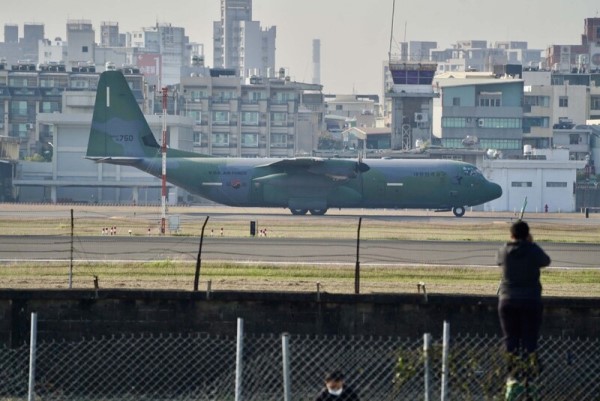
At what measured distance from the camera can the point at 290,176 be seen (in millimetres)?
76062

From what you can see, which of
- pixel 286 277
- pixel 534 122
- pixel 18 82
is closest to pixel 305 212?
pixel 286 277

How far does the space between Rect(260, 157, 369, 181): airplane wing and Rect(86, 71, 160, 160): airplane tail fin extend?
675 centimetres

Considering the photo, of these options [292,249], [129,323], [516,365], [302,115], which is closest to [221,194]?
[292,249]

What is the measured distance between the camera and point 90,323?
23.2m

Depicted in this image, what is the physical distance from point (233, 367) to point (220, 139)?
133871mm

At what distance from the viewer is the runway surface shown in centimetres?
3959

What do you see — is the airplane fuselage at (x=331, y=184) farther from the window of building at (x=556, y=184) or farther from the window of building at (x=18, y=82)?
the window of building at (x=18, y=82)

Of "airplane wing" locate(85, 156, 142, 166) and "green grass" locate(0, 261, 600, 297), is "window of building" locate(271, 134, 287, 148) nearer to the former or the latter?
"airplane wing" locate(85, 156, 142, 166)

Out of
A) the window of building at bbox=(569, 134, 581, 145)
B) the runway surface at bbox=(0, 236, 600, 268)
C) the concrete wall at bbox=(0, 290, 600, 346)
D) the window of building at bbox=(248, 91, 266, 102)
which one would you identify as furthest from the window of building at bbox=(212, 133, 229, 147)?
the concrete wall at bbox=(0, 290, 600, 346)

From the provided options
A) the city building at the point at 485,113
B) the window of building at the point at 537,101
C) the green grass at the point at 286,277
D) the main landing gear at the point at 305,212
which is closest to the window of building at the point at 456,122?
the city building at the point at 485,113

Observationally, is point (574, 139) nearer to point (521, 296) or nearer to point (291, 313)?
point (291, 313)

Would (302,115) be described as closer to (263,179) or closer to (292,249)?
(263,179)

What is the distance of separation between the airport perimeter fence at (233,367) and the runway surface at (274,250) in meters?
15.6

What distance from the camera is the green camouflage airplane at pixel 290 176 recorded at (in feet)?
244
